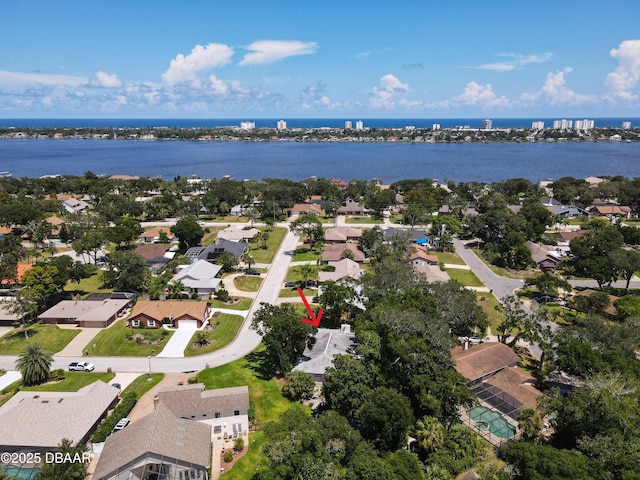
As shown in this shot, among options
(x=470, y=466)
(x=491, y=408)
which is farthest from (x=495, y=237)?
(x=470, y=466)

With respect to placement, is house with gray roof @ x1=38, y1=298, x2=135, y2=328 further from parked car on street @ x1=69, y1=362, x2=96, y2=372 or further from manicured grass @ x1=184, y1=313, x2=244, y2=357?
manicured grass @ x1=184, y1=313, x2=244, y2=357

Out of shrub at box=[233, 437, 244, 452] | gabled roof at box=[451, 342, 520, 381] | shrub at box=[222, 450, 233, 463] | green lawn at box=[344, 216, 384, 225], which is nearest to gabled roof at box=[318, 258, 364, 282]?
gabled roof at box=[451, 342, 520, 381]

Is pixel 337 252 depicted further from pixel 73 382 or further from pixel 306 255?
pixel 73 382

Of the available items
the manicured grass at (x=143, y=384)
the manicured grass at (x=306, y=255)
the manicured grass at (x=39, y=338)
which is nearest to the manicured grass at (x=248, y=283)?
the manicured grass at (x=306, y=255)

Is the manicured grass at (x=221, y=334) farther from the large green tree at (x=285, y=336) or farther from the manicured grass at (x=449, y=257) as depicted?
the manicured grass at (x=449, y=257)

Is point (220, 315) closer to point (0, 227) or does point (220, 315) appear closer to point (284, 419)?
point (284, 419)

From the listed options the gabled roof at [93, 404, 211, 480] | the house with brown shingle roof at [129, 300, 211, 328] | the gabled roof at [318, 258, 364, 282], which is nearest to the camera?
the gabled roof at [93, 404, 211, 480]
